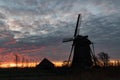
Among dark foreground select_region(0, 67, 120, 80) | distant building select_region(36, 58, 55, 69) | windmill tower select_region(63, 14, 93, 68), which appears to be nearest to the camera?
dark foreground select_region(0, 67, 120, 80)

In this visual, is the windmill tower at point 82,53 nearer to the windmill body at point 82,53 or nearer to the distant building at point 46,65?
the windmill body at point 82,53

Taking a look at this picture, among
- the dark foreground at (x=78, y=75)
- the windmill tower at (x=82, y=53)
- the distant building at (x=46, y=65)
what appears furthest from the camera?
the distant building at (x=46, y=65)

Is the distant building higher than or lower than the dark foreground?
lower

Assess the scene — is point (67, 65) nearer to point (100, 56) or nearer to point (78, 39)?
point (78, 39)

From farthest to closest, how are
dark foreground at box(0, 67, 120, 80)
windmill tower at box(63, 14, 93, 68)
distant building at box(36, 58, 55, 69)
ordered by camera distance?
distant building at box(36, 58, 55, 69), windmill tower at box(63, 14, 93, 68), dark foreground at box(0, 67, 120, 80)

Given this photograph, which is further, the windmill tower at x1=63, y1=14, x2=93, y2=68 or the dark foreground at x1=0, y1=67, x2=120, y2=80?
the windmill tower at x1=63, y1=14, x2=93, y2=68

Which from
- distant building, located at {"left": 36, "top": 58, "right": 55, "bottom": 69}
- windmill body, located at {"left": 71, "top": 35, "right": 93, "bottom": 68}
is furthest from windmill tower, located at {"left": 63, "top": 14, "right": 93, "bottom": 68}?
distant building, located at {"left": 36, "top": 58, "right": 55, "bottom": 69}

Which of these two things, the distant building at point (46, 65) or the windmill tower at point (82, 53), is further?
the distant building at point (46, 65)

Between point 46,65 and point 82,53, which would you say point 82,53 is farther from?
point 46,65

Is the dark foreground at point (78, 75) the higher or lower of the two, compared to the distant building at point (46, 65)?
higher

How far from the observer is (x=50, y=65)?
7025 centimetres

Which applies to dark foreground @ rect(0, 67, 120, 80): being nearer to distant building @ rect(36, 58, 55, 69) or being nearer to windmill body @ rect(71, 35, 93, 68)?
windmill body @ rect(71, 35, 93, 68)

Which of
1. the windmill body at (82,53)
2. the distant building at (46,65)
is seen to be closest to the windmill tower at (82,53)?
the windmill body at (82,53)

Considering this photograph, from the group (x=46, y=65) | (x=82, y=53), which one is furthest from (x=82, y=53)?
(x=46, y=65)
